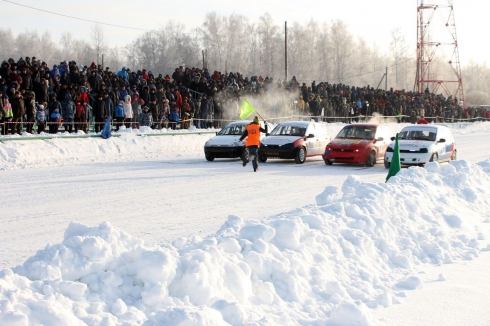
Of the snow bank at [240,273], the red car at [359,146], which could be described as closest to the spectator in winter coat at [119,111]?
the red car at [359,146]

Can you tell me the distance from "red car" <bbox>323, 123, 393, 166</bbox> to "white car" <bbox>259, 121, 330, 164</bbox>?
36.0 inches

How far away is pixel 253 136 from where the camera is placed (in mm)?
18828

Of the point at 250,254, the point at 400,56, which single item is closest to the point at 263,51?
the point at 400,56

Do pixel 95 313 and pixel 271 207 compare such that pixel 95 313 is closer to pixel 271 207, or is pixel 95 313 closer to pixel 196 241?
pixel 196 241

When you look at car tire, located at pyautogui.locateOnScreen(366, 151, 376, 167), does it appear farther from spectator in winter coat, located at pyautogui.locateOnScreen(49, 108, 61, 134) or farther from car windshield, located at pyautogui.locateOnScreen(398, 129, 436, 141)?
spectator in winter coat, located at pyautogui.locateOnScreen(49, 108, 61, 134)

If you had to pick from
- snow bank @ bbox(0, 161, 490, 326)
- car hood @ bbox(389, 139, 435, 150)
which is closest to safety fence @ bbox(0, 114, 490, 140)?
car hood @ bbox(389, 139, 435, 150)

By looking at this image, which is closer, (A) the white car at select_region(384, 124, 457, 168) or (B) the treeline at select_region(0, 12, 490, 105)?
(A) the white car at select_region(384, 124, 457, 168)

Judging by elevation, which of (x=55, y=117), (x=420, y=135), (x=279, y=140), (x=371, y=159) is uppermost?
(x=55, y=117)

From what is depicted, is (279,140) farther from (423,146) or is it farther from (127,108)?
(127,108)

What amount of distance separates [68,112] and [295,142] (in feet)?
26.5

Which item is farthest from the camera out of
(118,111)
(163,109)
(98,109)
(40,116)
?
(163,109)

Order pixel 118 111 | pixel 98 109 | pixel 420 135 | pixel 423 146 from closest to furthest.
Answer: pixel 423 146 → pixel 420 135 → pixel 98 109 → pixel 118 111

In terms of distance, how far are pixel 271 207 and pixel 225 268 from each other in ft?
19.2

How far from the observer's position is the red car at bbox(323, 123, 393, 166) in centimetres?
2034
